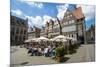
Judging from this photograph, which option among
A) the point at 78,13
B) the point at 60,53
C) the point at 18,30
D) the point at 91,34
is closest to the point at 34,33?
the point at 18,30

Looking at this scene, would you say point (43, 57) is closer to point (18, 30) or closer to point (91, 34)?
point (18, 30)

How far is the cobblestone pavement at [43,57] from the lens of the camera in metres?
1.64

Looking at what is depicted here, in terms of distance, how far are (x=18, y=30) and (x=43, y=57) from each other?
349mm

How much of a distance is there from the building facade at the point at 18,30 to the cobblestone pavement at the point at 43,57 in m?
0.07

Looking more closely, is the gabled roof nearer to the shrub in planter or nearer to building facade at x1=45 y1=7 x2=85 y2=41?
building facade at x1=45 y1=7 x2=85 y2=41

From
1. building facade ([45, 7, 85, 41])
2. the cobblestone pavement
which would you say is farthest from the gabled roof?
the cobblestone pavement

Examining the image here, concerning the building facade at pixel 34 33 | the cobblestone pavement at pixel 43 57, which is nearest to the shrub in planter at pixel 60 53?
the cobblestone pavement at pixel 43 57

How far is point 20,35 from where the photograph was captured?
1.66 m

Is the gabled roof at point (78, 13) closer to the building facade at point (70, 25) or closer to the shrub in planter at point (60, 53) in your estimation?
the building facade at point (70, 25)

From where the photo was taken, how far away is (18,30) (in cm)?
166

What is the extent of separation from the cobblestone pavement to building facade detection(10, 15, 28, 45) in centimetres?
7

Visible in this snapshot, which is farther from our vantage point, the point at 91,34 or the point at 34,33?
the point at 91,34
